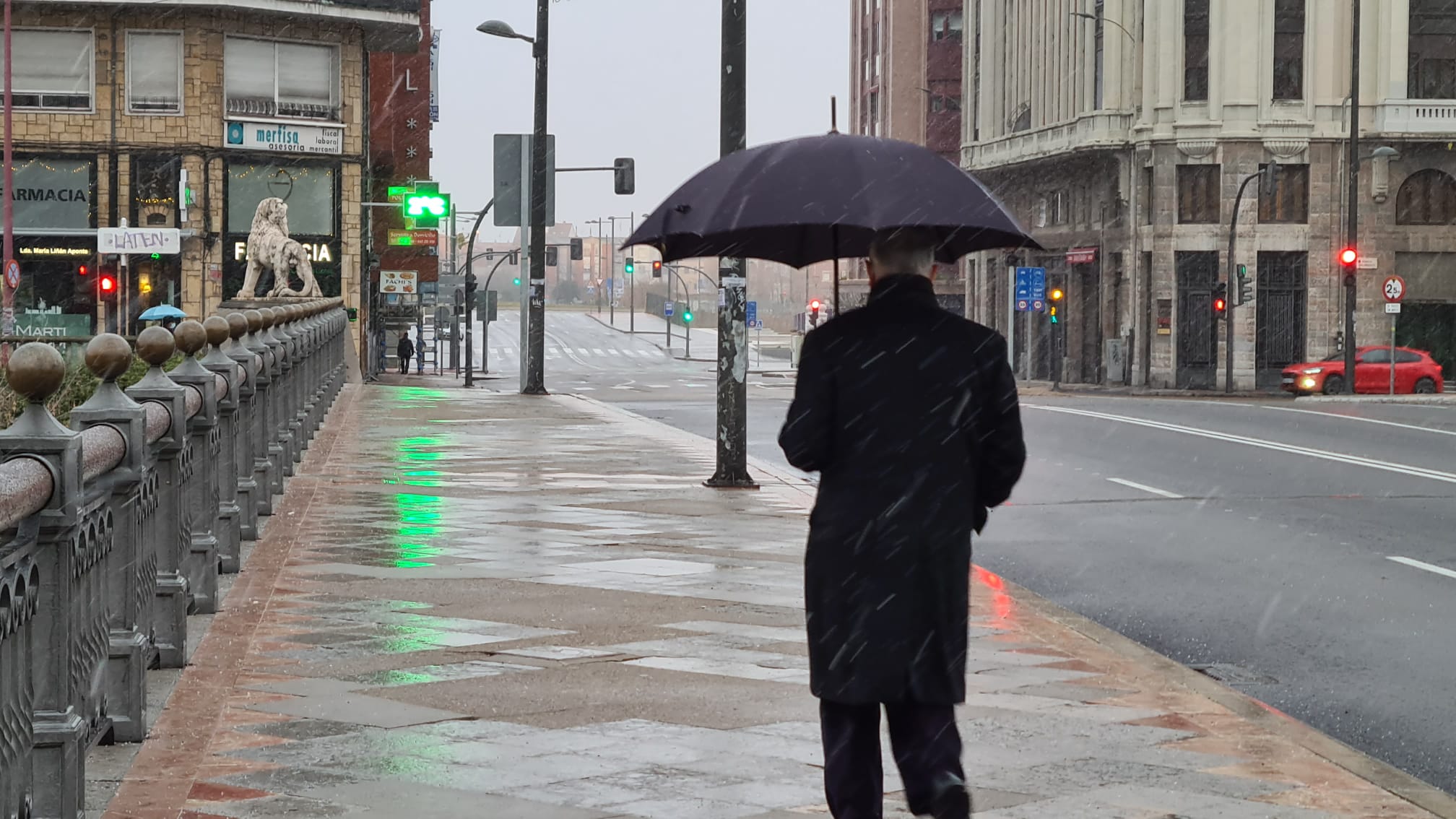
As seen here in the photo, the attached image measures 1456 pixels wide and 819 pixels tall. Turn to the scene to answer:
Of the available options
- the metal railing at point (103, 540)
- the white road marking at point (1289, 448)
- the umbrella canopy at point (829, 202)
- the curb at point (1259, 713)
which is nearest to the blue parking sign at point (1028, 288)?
the white road marking at point (1289, 448)

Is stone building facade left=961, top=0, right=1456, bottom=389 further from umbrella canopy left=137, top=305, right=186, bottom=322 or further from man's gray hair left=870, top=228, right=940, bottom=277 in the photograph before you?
man's gray hair left=870, top=228, right=940, bottom=277

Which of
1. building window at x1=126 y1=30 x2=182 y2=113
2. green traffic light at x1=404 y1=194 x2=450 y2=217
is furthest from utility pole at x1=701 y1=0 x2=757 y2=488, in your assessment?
building window at x1=126 y1=30 x2=182 y2=113

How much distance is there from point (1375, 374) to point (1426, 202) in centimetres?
1049

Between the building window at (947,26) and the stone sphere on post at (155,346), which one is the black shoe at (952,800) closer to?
the stone sphere on post at (155,346)

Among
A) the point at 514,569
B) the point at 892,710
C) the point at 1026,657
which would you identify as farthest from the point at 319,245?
the point at 892,710

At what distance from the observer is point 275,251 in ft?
109

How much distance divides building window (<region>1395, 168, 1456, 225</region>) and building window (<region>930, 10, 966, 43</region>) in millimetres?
38479

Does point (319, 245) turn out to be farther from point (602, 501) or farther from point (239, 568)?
point (239, 568)

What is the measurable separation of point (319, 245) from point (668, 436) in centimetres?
2618

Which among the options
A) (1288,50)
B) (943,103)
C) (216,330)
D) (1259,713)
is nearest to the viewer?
(1259,713)

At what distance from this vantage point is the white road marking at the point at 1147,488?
17.5 meters

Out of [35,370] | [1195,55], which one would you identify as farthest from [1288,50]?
[35,370]

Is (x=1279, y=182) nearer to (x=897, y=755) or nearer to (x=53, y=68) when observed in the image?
(x=53, y=68)

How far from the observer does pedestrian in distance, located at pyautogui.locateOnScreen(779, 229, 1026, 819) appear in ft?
15.5
